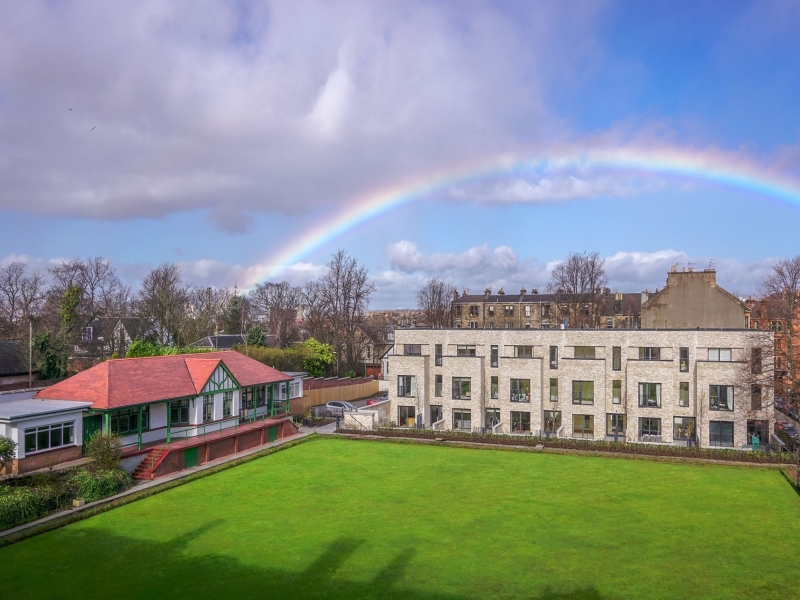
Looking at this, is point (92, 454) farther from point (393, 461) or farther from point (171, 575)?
point (393, 461)

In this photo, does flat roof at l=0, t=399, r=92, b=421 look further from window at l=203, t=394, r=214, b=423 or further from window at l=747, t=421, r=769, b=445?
window at l=747, t=421, r=769, b=445

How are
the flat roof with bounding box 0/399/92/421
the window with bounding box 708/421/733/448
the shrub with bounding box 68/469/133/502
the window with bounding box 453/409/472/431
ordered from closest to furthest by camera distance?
1. the shrub with bounding box 68/469/133/502
2. the flat roof with bounding box 0/399/92/421
3. the window with bounding box 708/421/733/448
4. the window with bounding box 453/409/472/431

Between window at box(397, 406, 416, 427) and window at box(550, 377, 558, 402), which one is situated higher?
window at box(550, 377, 558, 402)

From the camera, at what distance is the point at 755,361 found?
38562 millimetres

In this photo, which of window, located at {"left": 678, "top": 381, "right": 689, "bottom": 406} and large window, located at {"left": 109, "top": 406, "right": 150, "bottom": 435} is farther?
window, located at {"left": 678, "top": 381, "right": 689, "bottom": 406}

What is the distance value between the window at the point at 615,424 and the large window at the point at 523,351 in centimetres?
693

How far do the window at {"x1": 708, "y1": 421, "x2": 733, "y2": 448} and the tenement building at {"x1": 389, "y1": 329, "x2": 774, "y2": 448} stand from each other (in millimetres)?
65

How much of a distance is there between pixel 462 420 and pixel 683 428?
592 inches

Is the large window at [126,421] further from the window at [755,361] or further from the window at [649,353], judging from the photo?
the window at [755,361]

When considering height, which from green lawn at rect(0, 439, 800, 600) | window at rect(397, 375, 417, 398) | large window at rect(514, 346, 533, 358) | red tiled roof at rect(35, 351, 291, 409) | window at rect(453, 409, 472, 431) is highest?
large window at rect(514, 346, 533, 358)

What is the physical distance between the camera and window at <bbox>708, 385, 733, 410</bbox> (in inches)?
1538

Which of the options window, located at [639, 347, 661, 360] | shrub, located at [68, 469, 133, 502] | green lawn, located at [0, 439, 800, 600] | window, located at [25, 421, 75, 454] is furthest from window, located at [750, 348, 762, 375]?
window, located at [25, 421, 75, 454]

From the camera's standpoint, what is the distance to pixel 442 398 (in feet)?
151

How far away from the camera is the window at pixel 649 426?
40844 millimetres
